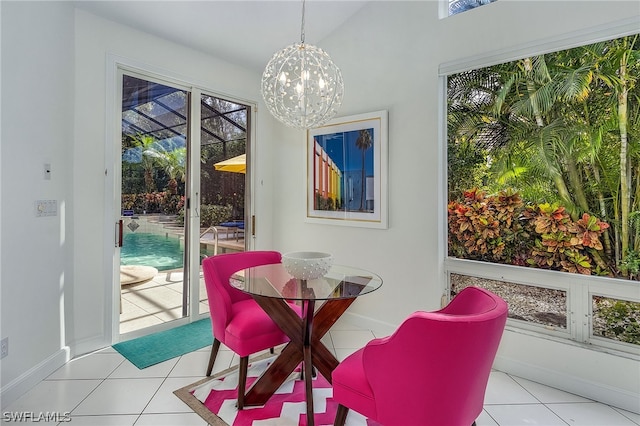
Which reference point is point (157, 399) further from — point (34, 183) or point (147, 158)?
point (147, 158)

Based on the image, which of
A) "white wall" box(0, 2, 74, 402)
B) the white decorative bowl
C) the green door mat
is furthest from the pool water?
the white decorative bowl

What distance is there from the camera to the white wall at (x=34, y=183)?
2066mm

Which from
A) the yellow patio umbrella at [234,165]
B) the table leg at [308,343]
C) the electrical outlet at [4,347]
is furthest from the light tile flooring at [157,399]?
the yellow patio umbrella at [234,165]

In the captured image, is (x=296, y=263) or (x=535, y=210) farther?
(x=535, y=210)

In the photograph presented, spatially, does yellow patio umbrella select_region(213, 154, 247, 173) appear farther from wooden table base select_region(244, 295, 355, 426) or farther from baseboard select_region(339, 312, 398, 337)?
wooden table base select_region(244, 295, 355, 426)

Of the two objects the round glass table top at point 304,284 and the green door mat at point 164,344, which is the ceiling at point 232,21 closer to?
the round glass table top at point 304,284

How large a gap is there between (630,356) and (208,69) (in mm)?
4246

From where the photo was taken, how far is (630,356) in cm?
216

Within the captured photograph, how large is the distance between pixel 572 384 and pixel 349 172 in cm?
241

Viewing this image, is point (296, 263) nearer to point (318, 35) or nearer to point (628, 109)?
point (628, 109)

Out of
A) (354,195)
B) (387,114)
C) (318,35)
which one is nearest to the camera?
(387,114)

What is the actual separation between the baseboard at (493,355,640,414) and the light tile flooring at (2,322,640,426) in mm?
41

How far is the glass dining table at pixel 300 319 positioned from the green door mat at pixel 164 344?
1.05 metres

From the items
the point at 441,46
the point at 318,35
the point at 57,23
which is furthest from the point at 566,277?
the point at 57,23
